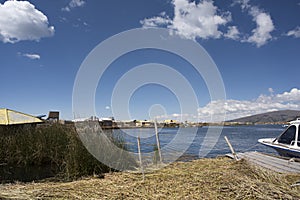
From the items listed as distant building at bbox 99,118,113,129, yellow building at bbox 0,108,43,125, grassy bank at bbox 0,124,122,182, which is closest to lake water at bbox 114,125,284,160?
distant building at bbox 99,118,113,129

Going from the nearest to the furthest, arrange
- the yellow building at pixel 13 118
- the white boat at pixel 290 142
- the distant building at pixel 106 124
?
the white boat at pixel 290 142 → the distant building at pixel 106 124 → the yellow building at pixel 13 118

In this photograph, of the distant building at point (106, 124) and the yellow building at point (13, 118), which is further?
the yellow building at point (13, 118)

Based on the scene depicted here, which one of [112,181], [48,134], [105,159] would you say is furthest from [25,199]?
[48,134]

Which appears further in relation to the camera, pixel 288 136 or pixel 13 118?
pixel 13 118

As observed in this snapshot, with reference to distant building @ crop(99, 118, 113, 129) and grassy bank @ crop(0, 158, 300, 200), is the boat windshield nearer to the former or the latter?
grassy bank @ crop(0, 158, 300, 200)

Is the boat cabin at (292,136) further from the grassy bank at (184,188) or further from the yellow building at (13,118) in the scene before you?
the yellow building at (13,118)

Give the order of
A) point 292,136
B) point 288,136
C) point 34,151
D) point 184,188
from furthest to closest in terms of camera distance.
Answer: point 34,151, point 288,136, point 292,136, point 184,188

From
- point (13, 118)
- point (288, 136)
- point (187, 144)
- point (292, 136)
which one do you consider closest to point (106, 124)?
point (13, 118)

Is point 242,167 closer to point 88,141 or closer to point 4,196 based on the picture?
point 88,141

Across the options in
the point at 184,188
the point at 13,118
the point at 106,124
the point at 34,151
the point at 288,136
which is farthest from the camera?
the point at 106,124

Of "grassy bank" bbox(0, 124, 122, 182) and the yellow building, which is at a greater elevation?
the yellow building

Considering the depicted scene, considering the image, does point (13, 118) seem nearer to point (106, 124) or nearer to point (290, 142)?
point (106, 124)

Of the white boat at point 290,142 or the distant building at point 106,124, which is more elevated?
the distant building at point 106,124

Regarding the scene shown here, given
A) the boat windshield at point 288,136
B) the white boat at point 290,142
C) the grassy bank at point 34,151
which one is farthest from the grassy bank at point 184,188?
the boat windshield at point 288,136
